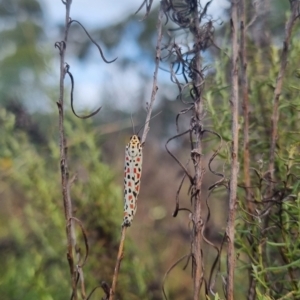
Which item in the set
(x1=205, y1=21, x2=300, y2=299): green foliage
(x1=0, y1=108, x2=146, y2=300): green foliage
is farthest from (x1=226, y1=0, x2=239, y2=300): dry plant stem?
(x1=0, y1=108, x2=146, y2=300): green foliage

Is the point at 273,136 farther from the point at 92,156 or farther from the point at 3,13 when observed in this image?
the point at 3,13

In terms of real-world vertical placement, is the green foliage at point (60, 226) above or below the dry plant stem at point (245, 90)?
below

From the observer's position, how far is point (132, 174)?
0.33m

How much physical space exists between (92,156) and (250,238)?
350 mm

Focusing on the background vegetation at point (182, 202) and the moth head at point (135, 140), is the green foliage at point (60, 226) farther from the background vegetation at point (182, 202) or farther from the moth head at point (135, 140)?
the moth head at point (135, 140)

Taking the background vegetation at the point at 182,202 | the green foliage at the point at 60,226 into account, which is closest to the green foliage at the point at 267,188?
the background vegetation at the point at 182,202

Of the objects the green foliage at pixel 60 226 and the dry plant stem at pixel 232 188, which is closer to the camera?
the dry plant stem at pixel 232 188

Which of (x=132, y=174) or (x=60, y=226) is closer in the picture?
(x=132, y=174)

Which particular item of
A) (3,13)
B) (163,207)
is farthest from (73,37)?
(163,207)

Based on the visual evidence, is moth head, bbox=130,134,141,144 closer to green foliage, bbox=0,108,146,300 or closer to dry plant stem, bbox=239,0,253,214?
dry plant stem, bbox=239,0,253,214

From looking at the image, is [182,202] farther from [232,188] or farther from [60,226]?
[232,188]

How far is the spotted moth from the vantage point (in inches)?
12.8

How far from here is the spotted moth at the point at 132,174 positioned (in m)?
0.33

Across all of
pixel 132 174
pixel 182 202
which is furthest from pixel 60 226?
pixel 182 202
